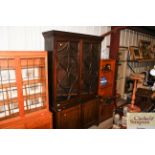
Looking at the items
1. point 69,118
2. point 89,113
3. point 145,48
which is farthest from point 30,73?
point 145,48

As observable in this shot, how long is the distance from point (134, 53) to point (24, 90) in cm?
395

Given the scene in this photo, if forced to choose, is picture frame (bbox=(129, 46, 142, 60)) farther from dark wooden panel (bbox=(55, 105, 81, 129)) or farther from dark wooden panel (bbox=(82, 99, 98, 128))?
dark wooden panel (bbox=(55, 105, 81, 129))

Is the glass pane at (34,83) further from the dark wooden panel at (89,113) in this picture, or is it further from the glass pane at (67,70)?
the dark wooden panel at (89,113)

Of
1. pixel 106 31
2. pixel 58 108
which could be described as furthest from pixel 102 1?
pixel 106 31

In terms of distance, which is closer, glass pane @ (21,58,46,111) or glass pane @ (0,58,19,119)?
glass pane @ (0,58,19,119)

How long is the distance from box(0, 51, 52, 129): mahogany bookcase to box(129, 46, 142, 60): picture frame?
11.4 ft

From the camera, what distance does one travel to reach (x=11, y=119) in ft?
6.55

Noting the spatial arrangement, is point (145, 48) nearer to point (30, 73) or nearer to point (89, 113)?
point (89, 113)

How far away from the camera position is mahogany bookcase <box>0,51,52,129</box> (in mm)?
1905

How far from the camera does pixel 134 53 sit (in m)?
4.80

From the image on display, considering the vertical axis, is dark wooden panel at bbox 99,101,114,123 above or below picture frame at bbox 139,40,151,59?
below

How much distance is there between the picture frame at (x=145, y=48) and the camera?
522 cm

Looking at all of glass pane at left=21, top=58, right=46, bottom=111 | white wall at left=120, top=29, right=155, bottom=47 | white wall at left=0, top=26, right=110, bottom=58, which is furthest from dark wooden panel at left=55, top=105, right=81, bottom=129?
white wall at left=120, top=29, right=155, bottom=47
